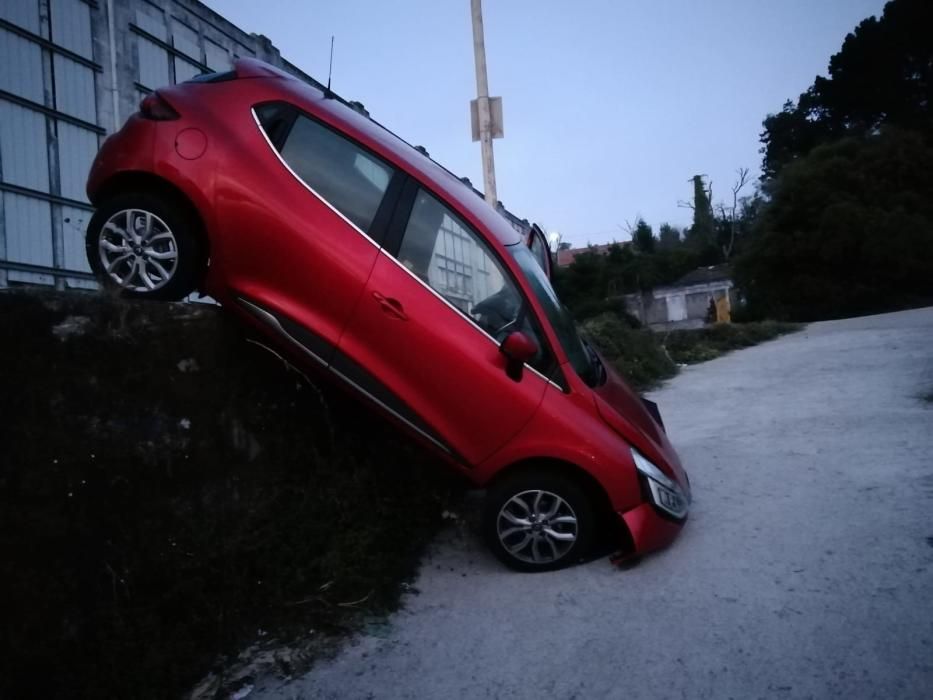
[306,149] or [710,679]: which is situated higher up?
[306,149]

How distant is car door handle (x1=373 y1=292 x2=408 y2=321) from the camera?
4039mm

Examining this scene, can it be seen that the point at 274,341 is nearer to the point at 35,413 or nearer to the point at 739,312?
the point at 35,413

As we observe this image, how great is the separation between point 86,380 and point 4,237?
819 cm

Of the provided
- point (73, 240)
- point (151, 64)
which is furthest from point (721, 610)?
point (151, 64)

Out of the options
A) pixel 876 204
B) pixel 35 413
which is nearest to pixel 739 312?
pixel 876 204

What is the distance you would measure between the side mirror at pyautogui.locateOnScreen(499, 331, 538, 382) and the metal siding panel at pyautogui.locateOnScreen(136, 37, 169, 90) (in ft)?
35.4

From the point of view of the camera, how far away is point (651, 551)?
430 centimetres

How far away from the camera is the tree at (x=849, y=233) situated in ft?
98.1

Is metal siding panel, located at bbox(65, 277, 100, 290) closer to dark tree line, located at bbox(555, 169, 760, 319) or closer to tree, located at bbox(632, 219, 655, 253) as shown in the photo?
dark tree line, located at bbox(555, 169, 760, 319)

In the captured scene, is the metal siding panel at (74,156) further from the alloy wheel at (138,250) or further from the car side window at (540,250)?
the car side window at (540,250)

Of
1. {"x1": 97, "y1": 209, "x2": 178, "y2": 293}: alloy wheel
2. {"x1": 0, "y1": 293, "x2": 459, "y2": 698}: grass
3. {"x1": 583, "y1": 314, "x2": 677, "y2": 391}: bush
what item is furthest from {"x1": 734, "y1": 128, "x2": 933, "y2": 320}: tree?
{"x1": 97, "y1": 209, "x2": 178, "y2": 293}: alloy wheel

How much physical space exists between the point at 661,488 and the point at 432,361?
4.94 feet

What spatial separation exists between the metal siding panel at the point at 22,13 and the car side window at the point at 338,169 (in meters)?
8.46

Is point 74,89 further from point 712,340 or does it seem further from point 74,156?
point 712,340
